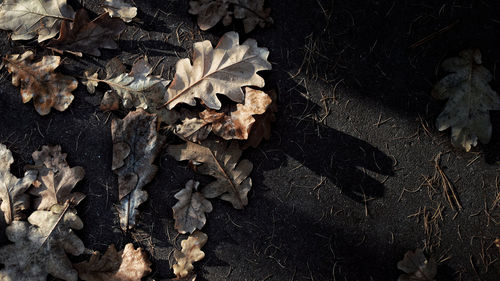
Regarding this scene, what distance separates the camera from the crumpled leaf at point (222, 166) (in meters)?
2.56

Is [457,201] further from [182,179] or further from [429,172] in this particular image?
[182,179]

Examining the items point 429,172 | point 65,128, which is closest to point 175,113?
point 65,128

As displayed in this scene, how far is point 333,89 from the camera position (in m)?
2.63

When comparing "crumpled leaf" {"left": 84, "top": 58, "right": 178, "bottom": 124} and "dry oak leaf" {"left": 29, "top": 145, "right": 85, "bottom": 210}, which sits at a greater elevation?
"crumpled leaf" {"left": 84, "top": 58, "right": 178, "bottom": 124}

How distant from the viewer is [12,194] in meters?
2.60

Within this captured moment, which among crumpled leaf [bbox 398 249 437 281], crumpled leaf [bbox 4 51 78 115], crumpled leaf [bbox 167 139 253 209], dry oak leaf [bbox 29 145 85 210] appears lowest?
crumpled leaf [bbox 398 249 437 281]

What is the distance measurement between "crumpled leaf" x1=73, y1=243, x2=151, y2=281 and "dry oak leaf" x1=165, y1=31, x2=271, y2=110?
96 centimetres

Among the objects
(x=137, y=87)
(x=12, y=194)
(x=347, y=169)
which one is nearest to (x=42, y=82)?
(x=137, y=87)

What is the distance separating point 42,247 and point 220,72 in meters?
1.52

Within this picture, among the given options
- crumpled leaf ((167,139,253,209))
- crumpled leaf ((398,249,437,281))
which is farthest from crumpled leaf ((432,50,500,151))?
crumpled leaf ((167,139,253,209))

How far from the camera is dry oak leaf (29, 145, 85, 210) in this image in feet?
8.56

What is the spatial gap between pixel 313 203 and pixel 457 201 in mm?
888

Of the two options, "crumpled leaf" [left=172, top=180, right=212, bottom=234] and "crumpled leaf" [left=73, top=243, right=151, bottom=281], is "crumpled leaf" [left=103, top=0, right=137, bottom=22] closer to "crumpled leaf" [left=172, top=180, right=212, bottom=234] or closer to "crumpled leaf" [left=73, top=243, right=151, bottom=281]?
"crumpled leaf" [left=172, top=180, right=212, bottom=234]

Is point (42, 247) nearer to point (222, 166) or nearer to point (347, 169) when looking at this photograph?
point (222, 166)
